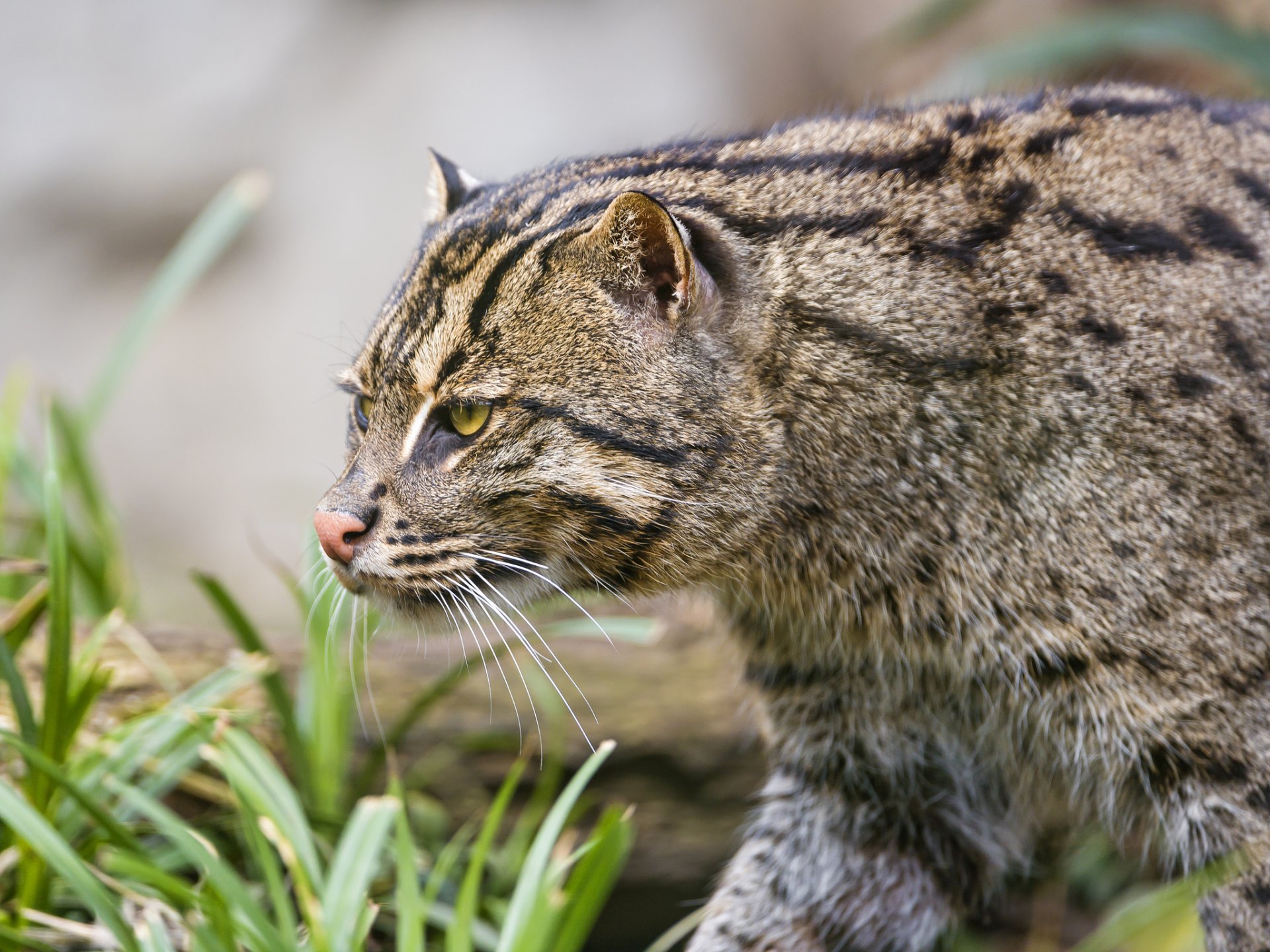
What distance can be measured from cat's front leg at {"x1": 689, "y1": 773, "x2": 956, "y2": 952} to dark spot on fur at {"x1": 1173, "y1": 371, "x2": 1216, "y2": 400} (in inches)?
60.8

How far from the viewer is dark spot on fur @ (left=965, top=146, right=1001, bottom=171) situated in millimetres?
3270

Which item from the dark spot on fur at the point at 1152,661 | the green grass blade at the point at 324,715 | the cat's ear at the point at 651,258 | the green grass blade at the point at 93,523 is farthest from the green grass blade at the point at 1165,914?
the green grass blade at the point at 93,523

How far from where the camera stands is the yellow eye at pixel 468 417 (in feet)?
10.1

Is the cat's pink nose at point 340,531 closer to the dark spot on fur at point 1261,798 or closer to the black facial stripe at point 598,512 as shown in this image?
the black facial stripe at point 598,512

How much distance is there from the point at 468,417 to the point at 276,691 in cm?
154

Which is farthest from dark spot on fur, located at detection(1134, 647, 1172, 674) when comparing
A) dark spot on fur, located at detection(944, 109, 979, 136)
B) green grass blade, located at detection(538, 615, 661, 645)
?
green grass blade, located at detection(538, 615, 661, 645)

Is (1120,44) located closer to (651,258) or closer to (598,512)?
(651,258)

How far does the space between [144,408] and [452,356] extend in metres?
8.71

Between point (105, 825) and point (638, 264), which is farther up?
point (638, 264)

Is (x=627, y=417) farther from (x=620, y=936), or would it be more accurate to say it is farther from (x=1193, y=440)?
(x=620, y=936)

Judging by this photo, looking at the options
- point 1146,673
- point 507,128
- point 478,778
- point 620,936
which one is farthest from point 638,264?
point 507,128

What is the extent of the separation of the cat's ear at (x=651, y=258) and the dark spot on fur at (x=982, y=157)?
2.63 feet

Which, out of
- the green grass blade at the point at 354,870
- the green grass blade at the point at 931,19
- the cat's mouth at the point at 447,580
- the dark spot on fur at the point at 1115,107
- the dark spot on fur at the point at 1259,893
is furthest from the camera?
the green grass blade at the point at 931,19

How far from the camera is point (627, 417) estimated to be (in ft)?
9.96
